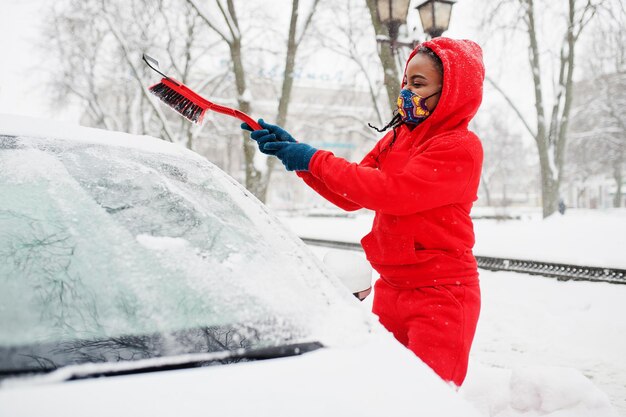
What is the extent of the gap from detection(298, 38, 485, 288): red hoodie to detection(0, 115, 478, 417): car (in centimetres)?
32

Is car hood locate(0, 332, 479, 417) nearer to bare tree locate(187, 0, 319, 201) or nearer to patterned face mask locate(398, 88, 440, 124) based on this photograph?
patterned face mask locate(398, 88, 440, 124)

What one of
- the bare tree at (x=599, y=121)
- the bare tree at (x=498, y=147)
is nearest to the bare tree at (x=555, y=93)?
the bare tree at (x=599, y=121)

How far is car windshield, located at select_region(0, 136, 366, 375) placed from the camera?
41.0 inches

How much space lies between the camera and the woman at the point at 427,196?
164 cm

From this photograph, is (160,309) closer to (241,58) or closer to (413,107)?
(413,107)

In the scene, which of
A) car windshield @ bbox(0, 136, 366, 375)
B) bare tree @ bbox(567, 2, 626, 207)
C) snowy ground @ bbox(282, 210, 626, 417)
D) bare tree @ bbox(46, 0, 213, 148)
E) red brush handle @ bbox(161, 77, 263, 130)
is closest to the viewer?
car windshield @ bbox(0, 136, 366, 375)

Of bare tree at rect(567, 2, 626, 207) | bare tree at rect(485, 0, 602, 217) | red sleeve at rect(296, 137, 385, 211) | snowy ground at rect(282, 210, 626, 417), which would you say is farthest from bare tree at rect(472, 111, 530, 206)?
red sleeve at rect(296, 137, 385, 211)

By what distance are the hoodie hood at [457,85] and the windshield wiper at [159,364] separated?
1059 millimetres

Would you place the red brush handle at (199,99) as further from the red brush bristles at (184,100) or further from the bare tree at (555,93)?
the bare tree at (555,93)

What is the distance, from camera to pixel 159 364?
Answer: 101 centimetres

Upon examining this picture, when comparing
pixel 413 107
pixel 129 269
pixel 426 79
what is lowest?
pixel 129 269

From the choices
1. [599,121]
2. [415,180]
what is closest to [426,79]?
[415,180]

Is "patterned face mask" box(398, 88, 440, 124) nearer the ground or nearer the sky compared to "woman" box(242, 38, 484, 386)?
nearer the sky

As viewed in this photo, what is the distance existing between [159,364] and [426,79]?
1414 mm
